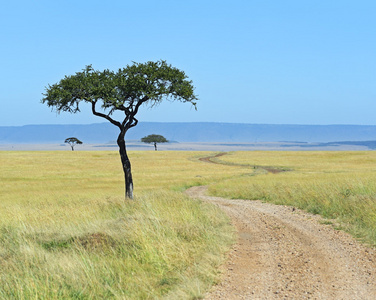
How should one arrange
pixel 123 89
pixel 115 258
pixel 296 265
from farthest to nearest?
pixel 123 89 → pixel 115 258 → pixel 296 265

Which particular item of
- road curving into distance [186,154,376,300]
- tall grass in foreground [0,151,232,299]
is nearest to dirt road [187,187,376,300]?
road curving into distance [186,154,376,300]

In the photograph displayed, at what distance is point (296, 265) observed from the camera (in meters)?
10.6

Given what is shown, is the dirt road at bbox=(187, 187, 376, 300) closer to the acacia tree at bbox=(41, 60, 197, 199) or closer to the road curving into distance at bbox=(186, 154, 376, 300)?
the road curving into distance at bbox=(186, 154, 376, 300)

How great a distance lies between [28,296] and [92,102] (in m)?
21.3

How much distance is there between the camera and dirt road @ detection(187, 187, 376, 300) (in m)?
8.67

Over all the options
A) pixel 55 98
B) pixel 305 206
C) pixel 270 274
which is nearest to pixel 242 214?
pixel 305 206

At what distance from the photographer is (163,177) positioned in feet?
198

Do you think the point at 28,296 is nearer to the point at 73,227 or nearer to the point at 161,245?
the point at 161,245

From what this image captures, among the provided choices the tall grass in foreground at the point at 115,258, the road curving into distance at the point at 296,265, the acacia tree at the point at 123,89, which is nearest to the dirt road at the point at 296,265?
the road curving into distance at the point at 296,265

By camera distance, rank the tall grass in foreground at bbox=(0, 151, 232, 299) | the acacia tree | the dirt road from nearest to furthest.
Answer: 1. the dirt road
2. the tall grass in foreground at bbox=(0, 151, 232, 299)
3. the acacia tree

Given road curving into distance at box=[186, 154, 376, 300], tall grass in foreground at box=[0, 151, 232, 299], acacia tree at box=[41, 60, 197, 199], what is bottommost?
road curving into distance at box=[186, 154, 376, 300]

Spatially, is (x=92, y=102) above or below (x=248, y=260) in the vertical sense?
above

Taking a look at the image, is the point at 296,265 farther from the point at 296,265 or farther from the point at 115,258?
the point at 115,258

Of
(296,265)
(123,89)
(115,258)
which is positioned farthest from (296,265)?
(123,89)
